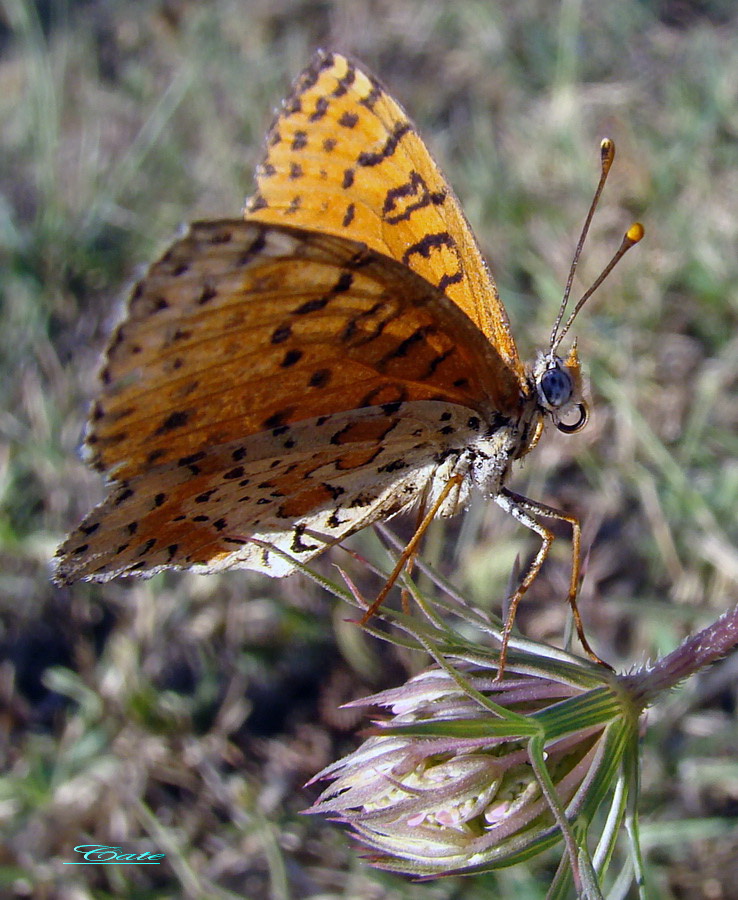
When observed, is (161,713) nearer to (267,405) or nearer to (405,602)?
(405,602)

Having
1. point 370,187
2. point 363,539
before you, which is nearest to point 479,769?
point 370,187

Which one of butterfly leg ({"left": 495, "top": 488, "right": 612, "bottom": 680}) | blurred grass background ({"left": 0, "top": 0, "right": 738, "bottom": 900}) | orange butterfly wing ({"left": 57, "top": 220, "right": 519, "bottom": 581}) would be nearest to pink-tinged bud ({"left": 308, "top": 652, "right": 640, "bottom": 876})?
butterfly leg ({"left": 495, "top": 488, "right": 612, "bottom": 680})

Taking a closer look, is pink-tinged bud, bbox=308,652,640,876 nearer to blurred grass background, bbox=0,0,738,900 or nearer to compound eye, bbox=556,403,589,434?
compound eye, bbox=556,403,589,434

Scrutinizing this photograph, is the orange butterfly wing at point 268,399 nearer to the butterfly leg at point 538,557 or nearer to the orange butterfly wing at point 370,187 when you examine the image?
the butterfly leg at point 538,557

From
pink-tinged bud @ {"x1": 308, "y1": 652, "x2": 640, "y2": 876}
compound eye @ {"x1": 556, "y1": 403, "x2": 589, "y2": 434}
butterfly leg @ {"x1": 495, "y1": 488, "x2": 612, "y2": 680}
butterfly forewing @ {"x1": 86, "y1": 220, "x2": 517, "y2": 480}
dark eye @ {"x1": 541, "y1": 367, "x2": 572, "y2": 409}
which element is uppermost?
butterfly forewing @ {"x1": 86, "y1": 220, "x2": 517, "y2": 480}

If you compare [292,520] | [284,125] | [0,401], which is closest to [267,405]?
[292,520]

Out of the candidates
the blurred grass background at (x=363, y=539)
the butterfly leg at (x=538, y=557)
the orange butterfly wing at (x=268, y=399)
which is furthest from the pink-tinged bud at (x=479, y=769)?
the blurred grass background at (x=363, y=539)
